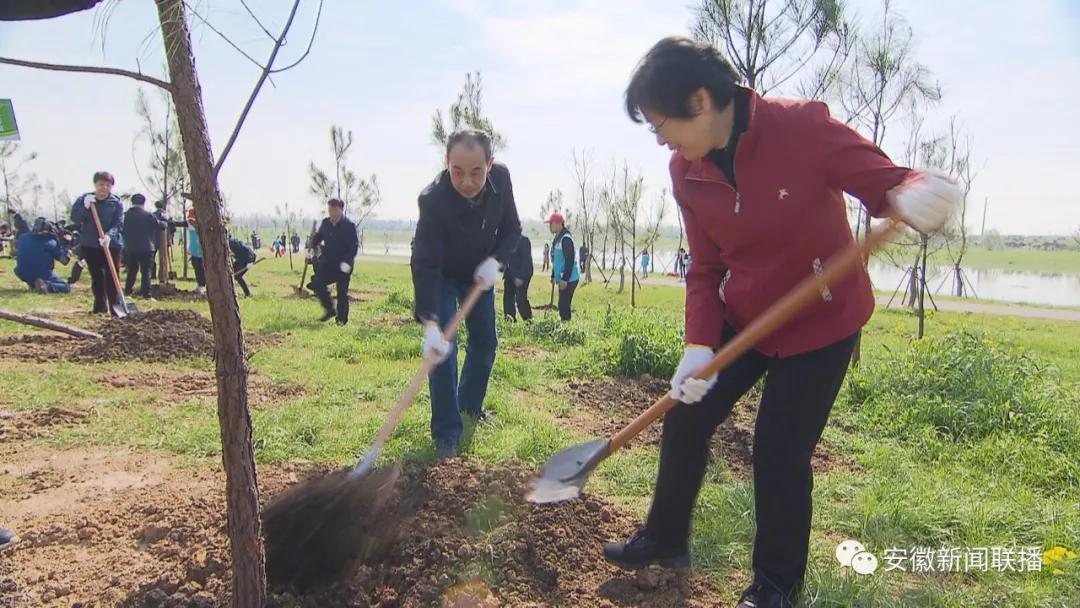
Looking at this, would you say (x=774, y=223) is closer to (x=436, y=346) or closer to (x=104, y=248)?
(x=436, y=346)

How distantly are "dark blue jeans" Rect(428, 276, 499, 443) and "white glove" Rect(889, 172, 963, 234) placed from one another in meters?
2.28

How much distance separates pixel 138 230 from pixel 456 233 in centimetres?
842

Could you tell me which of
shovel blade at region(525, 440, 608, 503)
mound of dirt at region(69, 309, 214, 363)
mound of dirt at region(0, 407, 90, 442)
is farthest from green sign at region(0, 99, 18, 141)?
shovel blade at region(525, 440, 608, 503)

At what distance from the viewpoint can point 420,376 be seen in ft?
10.2

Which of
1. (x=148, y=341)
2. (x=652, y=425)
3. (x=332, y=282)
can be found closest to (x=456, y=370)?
(x=652, y=425)

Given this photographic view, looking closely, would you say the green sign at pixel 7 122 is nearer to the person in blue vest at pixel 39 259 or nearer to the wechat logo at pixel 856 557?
the wechat logo at pixel 856 557

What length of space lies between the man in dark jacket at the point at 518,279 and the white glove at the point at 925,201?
7.10 metres

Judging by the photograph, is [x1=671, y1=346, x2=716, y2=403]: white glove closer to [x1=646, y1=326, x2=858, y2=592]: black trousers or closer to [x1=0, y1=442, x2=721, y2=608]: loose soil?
[x1=646, y1=326, x2=858, y2=592]: black trousers

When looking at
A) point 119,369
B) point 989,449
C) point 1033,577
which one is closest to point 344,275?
point 119,369

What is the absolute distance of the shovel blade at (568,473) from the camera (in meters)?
2.52

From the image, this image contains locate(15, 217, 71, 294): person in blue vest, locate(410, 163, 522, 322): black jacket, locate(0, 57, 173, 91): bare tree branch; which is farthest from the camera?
locate(15, 217, 71, 294): person in blue vest

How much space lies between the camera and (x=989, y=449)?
3.85 m

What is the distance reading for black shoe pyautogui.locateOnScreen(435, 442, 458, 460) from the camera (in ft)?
11.6

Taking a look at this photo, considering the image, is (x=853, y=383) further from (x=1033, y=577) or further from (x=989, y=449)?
(x=1033, y=577)
